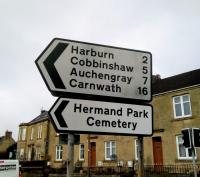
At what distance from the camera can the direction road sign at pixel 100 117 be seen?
301 cm

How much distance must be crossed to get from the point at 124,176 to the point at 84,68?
22.3m

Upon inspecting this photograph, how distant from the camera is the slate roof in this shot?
24672mm

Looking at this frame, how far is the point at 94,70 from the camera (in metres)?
3.31

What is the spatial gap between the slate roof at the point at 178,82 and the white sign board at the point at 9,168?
1554 cm

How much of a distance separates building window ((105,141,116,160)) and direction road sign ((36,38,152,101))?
1065 inches

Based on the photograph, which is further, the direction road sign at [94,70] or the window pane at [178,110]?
the window pane at [178,110]

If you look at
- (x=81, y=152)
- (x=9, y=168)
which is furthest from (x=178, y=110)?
(x=9, y=168)

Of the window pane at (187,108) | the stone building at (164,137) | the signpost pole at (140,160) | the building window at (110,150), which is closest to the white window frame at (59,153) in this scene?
the stone building at (164,137)

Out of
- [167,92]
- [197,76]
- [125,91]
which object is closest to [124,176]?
[167,92]

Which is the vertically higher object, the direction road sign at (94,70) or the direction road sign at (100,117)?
the direction road sign at (94,70)

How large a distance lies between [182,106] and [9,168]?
15208 millimetres

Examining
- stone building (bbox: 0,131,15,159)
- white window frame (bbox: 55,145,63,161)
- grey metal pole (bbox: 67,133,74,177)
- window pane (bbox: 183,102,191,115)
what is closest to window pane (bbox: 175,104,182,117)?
window pane (bbox: 183,102,191,115)

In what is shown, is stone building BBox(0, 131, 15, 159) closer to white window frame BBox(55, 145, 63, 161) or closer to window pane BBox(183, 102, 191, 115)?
white window frame BBox(55, 145, 63, 161)

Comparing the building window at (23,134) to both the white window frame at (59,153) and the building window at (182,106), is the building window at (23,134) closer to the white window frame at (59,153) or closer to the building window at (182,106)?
the white window frame at (59,153)
